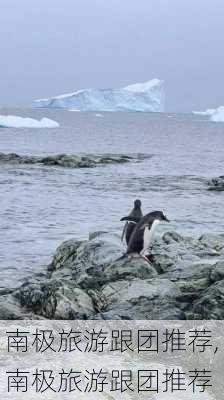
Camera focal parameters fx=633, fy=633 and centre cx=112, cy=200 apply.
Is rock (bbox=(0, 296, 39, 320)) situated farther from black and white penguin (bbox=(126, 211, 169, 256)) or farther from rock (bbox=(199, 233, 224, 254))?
rock (bbox=(199, 233, 224, 254))

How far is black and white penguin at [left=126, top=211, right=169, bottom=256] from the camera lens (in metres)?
10.3

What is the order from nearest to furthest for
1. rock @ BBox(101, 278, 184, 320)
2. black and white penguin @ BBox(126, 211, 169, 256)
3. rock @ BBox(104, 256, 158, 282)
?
rock @ BBox(101, 278, 184, 320), rock @ BBox(104, 256, 158, 282), black and white penguin @ BBox(126, 211, 169, 256)

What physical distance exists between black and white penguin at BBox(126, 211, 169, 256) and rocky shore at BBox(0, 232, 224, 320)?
0.58 feet

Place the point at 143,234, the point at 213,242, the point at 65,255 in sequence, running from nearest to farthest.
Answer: the point at 143,234
the point at 65,255
the point at 213,242

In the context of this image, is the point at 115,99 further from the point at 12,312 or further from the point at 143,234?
the point at 12,312

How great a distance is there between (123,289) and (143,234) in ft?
5.37

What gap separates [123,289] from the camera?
892 centimetres

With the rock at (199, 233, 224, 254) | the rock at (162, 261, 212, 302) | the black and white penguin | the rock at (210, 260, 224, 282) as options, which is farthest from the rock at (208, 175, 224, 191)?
the rock at (210, 260, 224, 282)

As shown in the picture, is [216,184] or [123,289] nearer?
[123,289]

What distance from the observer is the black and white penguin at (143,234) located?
1027 cm

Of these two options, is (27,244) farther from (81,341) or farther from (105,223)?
(81,341)

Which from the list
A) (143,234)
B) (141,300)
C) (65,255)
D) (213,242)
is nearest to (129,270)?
(143,234)

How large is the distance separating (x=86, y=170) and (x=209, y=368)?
29624 millimetres

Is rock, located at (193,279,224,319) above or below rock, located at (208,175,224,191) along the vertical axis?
below
